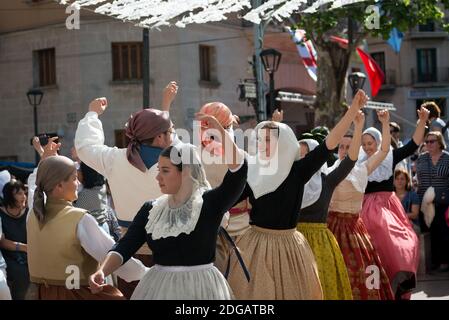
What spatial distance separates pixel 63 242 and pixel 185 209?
642 mm

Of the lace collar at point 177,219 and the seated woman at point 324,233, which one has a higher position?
the lace collar at point 177,219

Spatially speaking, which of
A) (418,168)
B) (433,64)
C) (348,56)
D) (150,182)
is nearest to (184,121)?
(348,56)

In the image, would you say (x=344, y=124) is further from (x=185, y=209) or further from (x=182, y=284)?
(x=182, y=284)

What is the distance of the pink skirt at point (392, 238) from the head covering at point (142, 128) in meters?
3.15

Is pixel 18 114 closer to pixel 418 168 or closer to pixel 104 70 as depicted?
pixel 104 70

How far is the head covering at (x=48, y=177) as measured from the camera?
4.07 metres

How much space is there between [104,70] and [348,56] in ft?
20.6

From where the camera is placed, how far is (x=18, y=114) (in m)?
22.3

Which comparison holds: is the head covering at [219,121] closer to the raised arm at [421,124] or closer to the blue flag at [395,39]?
the raised arm at [421,124]

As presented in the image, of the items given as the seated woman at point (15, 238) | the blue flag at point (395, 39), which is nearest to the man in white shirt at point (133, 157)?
the seated woman at point (15, 238)

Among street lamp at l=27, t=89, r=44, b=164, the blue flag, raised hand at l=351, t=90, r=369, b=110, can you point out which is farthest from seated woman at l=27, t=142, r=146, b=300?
the blue flag

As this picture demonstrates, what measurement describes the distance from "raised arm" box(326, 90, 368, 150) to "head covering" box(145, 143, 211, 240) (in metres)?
1.00

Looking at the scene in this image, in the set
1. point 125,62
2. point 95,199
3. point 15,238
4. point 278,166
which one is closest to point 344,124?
point 278,166

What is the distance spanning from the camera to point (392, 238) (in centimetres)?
719
